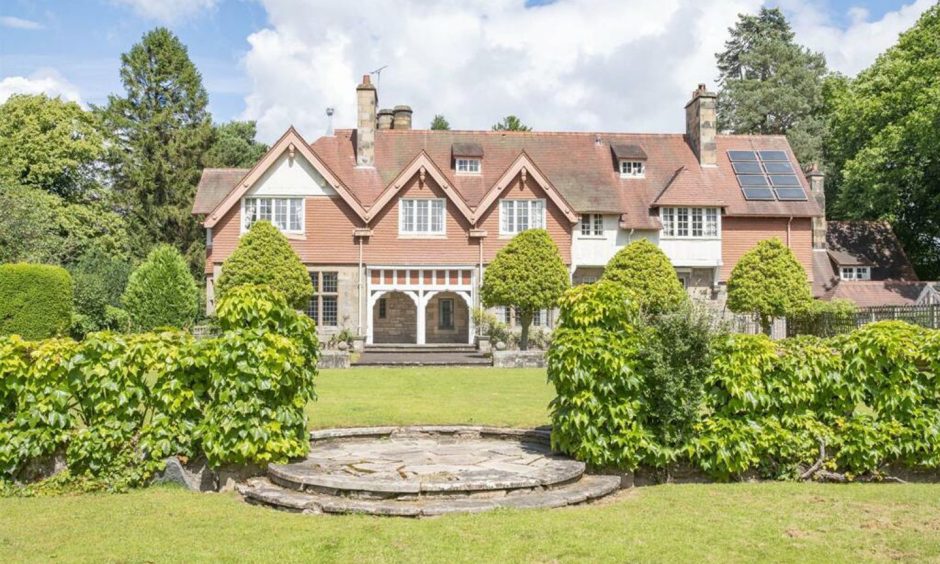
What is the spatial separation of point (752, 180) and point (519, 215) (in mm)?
11346

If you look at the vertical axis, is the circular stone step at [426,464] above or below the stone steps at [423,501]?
above

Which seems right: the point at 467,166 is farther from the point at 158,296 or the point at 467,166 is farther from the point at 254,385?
the point at 254,385

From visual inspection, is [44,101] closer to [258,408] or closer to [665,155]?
[665,155]

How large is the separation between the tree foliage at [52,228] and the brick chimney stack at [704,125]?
2992 centimetres

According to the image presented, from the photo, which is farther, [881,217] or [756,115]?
[756,115]

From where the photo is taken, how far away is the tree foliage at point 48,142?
42.9 metres

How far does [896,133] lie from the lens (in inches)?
1406

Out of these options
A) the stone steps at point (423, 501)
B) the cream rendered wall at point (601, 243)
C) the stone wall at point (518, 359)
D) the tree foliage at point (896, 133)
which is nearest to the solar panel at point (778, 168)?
the tree foliage at point (896, 133)

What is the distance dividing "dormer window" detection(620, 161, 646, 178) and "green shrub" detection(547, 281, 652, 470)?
27400 mm

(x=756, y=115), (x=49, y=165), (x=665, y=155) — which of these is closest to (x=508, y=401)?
(x=665, y=155)

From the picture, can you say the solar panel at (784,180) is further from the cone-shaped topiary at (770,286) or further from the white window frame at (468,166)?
the white window frame at (468,166)

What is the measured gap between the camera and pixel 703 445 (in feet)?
29.5

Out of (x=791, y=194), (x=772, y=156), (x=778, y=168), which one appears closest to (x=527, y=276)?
(x=791, y=194)

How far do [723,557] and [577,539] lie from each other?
1184 mm
